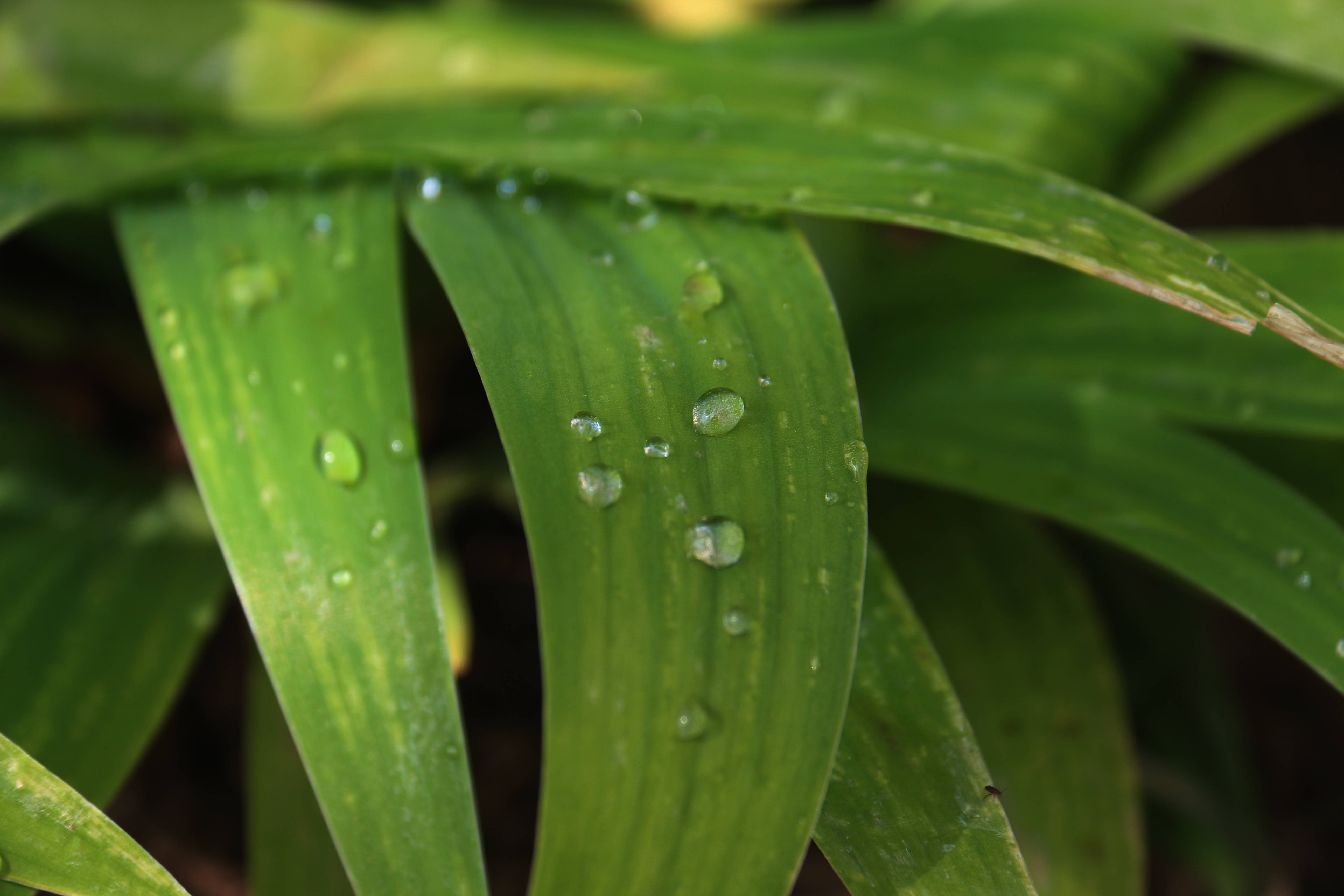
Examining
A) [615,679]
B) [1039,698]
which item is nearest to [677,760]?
[615,679]

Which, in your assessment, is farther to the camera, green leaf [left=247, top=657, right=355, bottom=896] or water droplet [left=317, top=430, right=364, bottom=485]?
green leaf [left=247, top=657, right=355, bottom=896]

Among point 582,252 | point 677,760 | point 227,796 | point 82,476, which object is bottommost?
point 227,796

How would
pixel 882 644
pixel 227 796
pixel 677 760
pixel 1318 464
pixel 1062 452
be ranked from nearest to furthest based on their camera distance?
pixel 677 760 < pixel 882 644 < pixel 1062 452 < pixel 1318 464 < pixel 227 796

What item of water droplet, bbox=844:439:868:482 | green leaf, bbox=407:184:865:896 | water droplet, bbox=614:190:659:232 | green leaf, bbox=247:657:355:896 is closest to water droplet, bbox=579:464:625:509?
green leaf, bbox=407:184:865:896

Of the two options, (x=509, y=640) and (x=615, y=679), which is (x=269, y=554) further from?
(x=509, y=640)

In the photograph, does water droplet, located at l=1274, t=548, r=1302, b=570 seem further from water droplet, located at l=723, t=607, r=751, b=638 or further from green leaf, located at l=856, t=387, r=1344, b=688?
water droplet, located at l=723, t=607, r=751, b=638

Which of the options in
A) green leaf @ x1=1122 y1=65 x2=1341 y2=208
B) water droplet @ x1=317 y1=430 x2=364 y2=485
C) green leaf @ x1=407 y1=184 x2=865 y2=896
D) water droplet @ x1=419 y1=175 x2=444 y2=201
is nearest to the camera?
green leaf @ x1=407 y1=184 x2=865 y2=896

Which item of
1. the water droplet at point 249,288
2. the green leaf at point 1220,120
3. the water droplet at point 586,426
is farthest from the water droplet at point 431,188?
the green leaf at point 1220,120

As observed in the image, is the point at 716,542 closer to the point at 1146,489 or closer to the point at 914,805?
the point at 914,805
